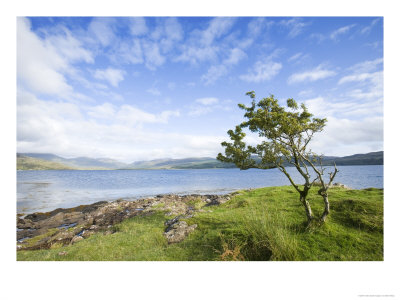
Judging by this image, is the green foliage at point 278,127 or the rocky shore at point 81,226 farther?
the rocky shore at point 81,226

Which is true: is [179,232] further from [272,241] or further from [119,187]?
[119,187]

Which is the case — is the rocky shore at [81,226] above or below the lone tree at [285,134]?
below

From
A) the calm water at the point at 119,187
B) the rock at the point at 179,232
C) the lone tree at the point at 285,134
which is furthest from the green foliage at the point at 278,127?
the calm water at the point at 119,187

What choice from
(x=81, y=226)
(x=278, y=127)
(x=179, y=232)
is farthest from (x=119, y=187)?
(x=278, y=127)

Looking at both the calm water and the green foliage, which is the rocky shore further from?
the calm water

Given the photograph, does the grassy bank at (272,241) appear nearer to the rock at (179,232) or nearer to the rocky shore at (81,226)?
the rock at (179,232)

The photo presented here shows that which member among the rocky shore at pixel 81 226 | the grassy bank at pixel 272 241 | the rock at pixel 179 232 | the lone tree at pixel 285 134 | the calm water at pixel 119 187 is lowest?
the calm water at pixel 119 187

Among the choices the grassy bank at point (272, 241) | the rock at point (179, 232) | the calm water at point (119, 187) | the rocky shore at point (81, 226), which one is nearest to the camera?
the grassy bank at point (272, 241)

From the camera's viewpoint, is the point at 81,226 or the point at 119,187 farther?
the point at 119,187

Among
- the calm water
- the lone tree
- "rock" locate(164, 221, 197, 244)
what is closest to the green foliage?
the lone tree
